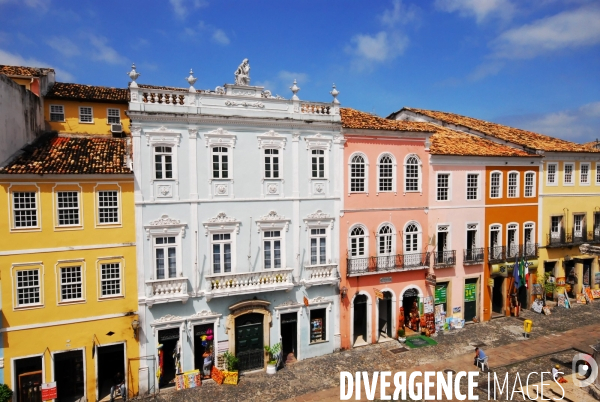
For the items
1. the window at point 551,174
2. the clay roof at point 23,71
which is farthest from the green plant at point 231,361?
the window at point 551,174

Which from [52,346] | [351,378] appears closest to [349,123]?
[351,378]

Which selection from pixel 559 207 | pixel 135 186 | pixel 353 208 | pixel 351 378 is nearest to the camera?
pixel 135 186

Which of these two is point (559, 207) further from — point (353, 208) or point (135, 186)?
point (135, 186)

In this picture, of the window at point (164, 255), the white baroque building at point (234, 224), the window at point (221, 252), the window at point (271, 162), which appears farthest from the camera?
the window at point (271, 162)

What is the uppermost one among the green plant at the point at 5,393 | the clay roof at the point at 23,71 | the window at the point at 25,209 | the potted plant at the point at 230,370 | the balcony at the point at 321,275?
the clay roof at the point at 23,71

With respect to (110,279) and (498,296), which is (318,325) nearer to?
(110,279)

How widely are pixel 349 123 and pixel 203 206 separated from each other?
960cm

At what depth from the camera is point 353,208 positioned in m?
22.7

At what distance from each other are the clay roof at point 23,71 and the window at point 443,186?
2454 cm

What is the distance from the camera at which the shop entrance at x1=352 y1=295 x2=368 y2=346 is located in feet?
76.7

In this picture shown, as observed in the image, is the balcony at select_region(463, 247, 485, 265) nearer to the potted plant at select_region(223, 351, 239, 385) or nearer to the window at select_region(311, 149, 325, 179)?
the window at select_region(311, 149, 325, 179)

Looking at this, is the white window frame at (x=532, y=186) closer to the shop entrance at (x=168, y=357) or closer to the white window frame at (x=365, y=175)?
the white window frame at (x=365, y=175)

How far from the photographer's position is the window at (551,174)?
95.1ft

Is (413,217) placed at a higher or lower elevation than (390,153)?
lower
